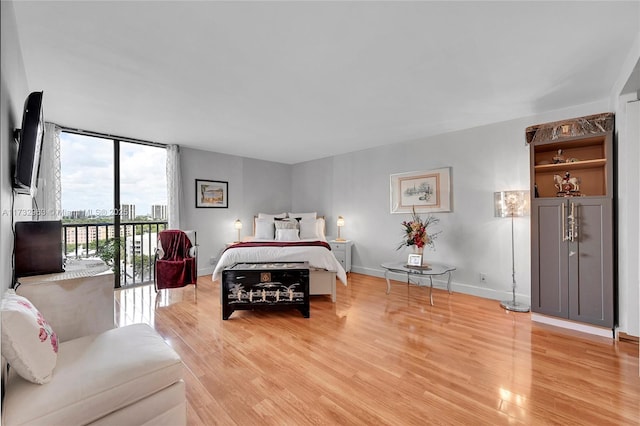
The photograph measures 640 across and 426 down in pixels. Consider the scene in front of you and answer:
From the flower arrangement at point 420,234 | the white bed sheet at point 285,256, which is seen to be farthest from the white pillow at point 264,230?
the flower arrangement at point 420,234

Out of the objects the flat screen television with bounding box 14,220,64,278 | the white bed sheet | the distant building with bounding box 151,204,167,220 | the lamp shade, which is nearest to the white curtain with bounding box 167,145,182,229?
the distant building with bounding box 151,204,167,220

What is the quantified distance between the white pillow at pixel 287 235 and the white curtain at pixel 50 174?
10.4 ft

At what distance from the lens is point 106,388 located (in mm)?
1162

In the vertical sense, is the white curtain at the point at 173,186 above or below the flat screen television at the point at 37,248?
above

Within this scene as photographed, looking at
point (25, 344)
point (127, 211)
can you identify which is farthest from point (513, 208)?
point (127, 211)

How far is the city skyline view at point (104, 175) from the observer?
153 inches

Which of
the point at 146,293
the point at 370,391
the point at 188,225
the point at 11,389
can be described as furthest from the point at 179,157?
the point at 370,391

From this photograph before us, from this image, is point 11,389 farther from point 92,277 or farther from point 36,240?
point 36,240

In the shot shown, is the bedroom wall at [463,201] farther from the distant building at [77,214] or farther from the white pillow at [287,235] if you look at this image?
the distant building at [77,214]

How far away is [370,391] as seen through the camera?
1.78 metres

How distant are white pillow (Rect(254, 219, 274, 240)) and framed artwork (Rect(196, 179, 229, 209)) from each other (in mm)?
825

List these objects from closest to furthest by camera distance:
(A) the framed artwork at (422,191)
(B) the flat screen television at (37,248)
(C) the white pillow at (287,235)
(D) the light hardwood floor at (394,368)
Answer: (D) the light hardwood floor at (394,368)
(B) the flat screen television at (37,248)
(A) the framed artwork at (422,191)
(C) the white pillow at (287,235)

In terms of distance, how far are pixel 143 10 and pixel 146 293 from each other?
3.75m

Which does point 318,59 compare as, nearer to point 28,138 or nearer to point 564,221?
point 28,138
